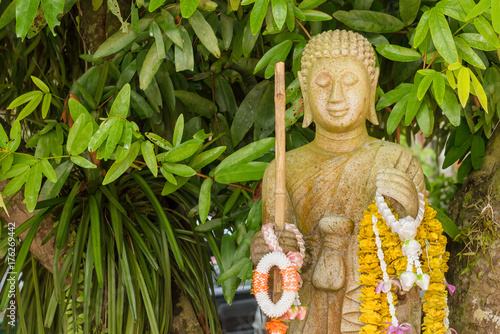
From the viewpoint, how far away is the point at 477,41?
4.99ft

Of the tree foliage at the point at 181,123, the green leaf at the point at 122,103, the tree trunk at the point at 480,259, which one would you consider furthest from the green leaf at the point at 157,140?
the tree trunk at the point at 480,259

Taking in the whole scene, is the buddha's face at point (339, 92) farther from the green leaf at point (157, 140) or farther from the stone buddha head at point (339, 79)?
the green leaf at point (157, 140)

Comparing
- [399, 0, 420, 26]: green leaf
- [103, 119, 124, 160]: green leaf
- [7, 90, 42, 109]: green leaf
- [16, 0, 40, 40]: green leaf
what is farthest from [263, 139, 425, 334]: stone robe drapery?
[7, 90, 42, 109]: green leaf

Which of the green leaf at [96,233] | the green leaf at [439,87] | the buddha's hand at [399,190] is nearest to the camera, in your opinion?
the buddha's hand at [399,190]

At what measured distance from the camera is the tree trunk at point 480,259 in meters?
1.87

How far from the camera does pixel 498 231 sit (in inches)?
73.8

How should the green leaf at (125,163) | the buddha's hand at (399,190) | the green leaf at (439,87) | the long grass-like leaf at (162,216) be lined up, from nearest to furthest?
1. the buddha's hand at (399,190)
2. the green leaf at (439,87)
3. the green leaf at (125,163)
4. the long grass-like leaf at (162,216)

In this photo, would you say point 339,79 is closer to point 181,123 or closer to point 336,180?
point 336,180

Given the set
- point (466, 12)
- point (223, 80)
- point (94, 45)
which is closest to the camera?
point (466, 12)

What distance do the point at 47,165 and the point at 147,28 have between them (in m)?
0.57

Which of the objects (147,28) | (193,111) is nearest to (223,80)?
(193,111)

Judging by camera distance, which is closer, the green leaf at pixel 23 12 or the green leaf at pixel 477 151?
the green leaf at pixel 23 12

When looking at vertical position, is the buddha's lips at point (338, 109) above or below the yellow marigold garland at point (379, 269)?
above

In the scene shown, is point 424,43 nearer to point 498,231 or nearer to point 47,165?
point 498,231
